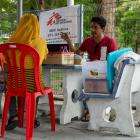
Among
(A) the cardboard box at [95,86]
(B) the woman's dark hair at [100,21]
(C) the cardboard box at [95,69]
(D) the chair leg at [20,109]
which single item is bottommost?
(D) the chair leg at [20,109]

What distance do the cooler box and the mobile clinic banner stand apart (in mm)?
1946

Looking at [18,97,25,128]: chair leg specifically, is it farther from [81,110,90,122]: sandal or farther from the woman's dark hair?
the woman's dark hair

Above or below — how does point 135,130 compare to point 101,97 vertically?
below

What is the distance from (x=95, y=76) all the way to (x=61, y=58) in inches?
25.6

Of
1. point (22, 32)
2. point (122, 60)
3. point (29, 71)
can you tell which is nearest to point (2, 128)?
point (29, 71)

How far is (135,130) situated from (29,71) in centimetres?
172

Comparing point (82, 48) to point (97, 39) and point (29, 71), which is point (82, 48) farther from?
→ point (29, 71)

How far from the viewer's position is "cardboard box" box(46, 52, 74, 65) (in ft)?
21.0

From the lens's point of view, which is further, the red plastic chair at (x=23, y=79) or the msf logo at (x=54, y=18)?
the msf logo at (x=54, y=18)

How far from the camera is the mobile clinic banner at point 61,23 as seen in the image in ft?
26.9

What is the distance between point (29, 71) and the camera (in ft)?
18.8

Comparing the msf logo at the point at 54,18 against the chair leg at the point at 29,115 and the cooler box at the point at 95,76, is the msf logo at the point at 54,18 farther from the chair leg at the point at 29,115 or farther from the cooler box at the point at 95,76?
the chair leg at the point at 29,115

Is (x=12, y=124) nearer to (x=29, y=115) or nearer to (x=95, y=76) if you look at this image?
(x=29, y=115)

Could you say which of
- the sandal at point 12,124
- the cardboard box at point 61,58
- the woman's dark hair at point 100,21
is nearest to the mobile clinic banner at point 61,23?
the woman's dark hair at point 100,21
